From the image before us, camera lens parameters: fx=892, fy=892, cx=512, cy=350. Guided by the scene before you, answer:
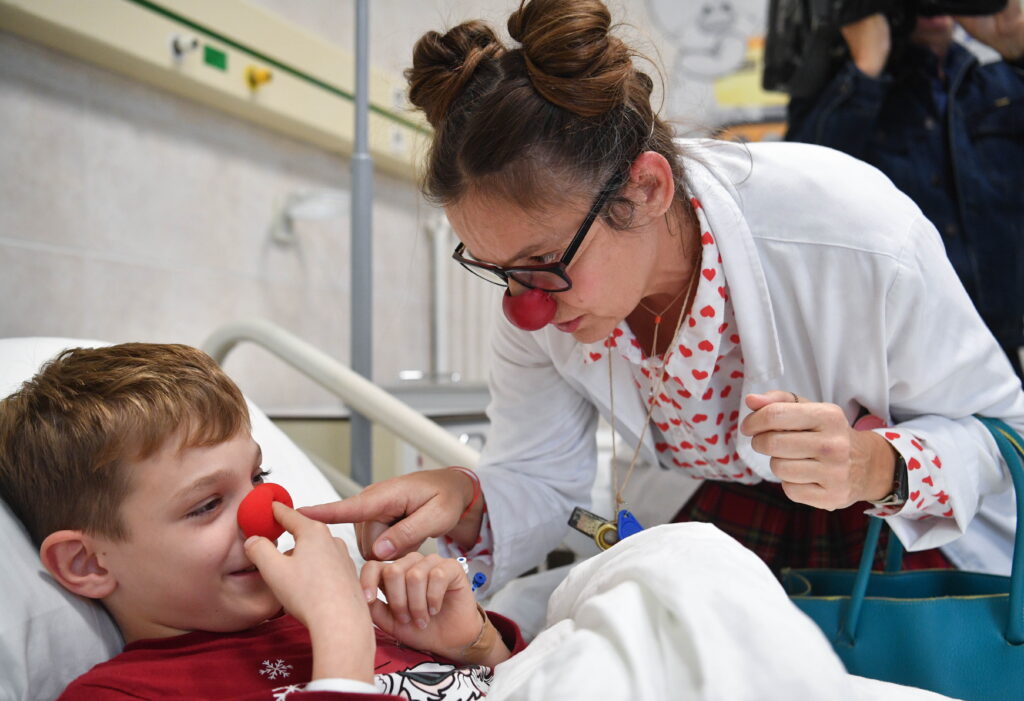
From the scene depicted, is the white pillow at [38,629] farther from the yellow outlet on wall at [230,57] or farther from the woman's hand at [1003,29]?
the woman's hand at [1003,29]

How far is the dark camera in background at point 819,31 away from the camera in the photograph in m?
2.08

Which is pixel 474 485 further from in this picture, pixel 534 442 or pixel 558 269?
pixel 558 269

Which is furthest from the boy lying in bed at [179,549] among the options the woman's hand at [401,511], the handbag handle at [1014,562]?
the handbag handle at [1014,562]

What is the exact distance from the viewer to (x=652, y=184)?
1349 millimetres

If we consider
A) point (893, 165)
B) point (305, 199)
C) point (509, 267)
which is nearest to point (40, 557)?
point (509, 267)

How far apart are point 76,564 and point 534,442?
840mm

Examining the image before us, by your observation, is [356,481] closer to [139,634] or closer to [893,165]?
[139,634]

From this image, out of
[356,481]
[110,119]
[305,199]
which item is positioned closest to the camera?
[356,481]

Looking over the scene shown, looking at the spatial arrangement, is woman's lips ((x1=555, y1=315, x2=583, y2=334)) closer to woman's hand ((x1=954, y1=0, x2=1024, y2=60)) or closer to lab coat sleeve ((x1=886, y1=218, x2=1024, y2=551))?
lab coat sleeve ((x1=886, y1=218, x2=1024, y2=551))

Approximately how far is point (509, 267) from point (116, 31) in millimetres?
1404

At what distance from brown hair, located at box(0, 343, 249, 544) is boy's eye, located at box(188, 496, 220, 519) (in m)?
0.08

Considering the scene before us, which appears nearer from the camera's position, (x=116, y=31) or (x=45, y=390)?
(x=45, y=390)

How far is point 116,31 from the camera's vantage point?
214 centimetres

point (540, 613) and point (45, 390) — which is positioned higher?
point (45, 390)
